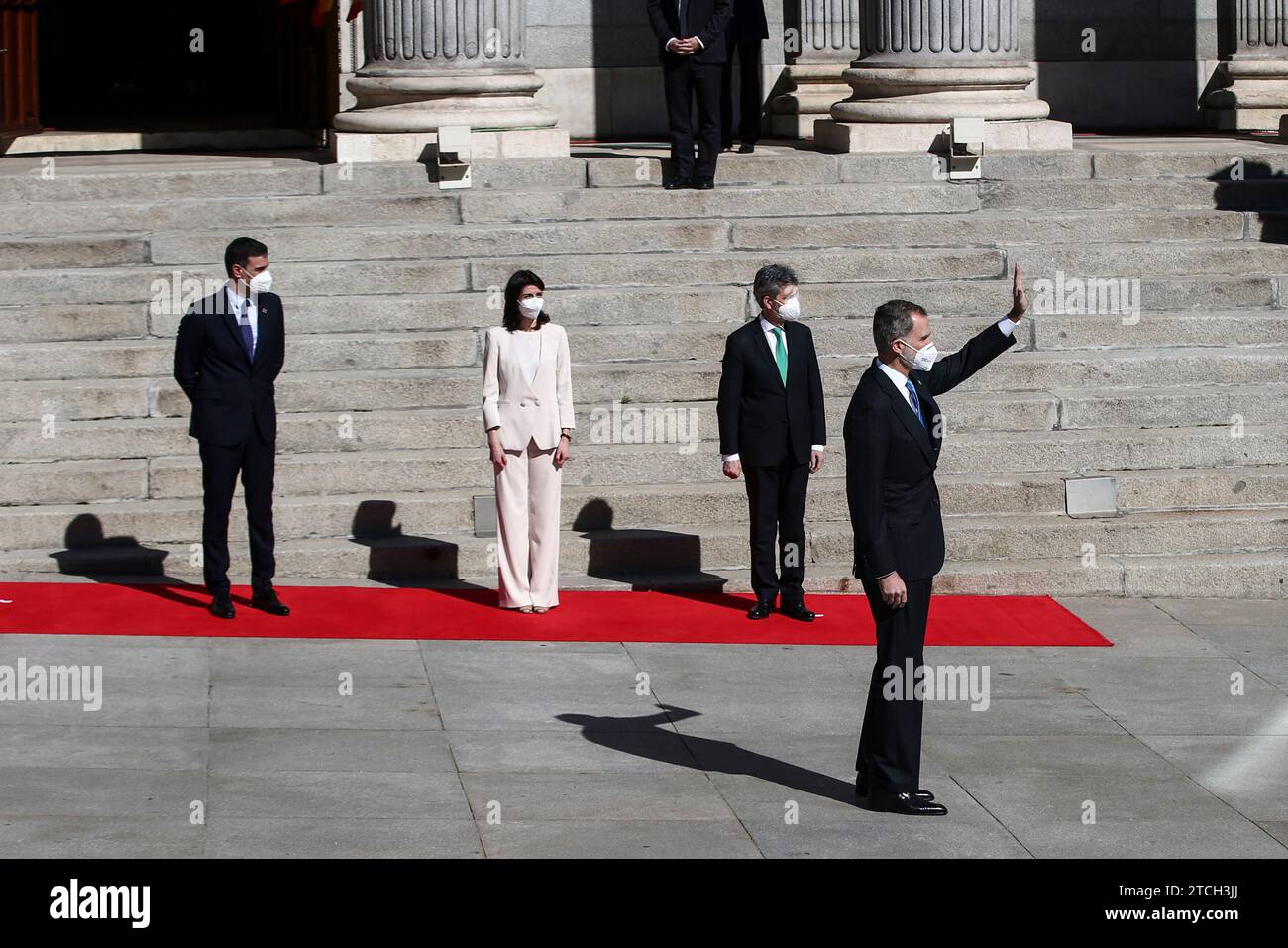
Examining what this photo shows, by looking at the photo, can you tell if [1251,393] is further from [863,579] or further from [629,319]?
[863,579]

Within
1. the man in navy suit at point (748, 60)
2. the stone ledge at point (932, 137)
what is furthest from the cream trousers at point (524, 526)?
the man in navy suit at point (748, 60)

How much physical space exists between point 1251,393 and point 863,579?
646 cm

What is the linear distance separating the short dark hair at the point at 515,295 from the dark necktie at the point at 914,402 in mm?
3583

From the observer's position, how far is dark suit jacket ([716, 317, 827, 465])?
37.5ft

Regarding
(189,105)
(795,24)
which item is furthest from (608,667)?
(189,105)

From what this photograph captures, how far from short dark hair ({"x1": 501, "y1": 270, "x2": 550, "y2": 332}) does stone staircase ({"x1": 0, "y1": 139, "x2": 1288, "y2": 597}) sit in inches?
60.7

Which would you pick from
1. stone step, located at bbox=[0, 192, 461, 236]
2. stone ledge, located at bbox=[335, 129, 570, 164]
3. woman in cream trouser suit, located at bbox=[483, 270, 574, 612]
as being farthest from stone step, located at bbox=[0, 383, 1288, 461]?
stone ledge, located at bbox=[335, 129, 570, 164]

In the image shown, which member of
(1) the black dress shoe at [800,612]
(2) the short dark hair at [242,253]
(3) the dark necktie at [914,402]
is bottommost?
(1) the black dress shoe at [800,612]

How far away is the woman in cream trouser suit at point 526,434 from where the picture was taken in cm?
1138

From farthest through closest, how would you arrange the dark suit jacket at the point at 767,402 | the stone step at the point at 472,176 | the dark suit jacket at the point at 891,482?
1. the stone step at the point at 472,176
2. the dark suit jacket at the point at 767,402
3. the dark suit jacket at the point at 891,482

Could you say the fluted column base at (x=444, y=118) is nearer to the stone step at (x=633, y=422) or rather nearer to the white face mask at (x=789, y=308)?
the stone step at (x=633, y=422)

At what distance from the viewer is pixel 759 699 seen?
9875 millimetres
